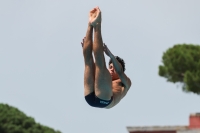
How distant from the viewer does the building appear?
7958cm

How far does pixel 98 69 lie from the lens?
2595cm

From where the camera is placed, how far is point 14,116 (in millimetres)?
98812

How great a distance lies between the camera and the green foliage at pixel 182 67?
90125mm

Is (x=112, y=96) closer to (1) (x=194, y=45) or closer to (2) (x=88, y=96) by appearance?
(2) (x=88, y=96)

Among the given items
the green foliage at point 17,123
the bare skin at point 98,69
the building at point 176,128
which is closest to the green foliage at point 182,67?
the building at point 176,128

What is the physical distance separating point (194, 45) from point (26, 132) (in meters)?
15.6

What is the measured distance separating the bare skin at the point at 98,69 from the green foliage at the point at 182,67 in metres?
62.3

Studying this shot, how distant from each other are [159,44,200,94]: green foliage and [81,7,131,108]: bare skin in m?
62.3

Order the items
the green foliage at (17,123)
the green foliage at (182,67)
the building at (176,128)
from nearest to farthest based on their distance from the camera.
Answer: the building at (176,128) < the green foliage at (182,67) < the green foliage at (17,123)

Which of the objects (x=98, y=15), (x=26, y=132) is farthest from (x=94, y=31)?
(x=26, y=132)

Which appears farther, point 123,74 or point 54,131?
point 54,131

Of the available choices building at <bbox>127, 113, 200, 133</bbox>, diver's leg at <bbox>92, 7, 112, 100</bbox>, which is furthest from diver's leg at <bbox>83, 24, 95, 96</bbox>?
building at <bbox>127, 113, 200, 133</bbox>

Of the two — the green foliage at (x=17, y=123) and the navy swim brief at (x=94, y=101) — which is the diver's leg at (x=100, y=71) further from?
the green foliage at (x=17, y=123)

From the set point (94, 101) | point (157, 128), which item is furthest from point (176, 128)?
point (94, 101)
